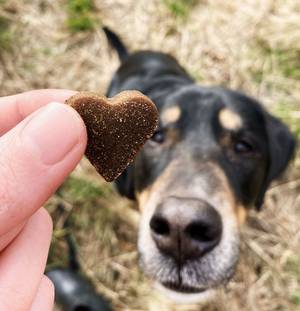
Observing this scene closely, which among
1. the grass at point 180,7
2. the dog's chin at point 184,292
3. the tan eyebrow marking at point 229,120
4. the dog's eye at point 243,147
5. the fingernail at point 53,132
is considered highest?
the fingernail at point 53,132

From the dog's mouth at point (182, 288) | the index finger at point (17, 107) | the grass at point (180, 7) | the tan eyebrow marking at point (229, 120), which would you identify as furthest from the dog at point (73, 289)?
the grass at point (180, 7)

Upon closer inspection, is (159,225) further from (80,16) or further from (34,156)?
(80,16)

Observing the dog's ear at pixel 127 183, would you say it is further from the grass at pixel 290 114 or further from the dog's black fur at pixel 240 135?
the grass at pixel 290 114

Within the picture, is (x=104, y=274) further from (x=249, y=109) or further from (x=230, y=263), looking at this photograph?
(x=249, y=109)

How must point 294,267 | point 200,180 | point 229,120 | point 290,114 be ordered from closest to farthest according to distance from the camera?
point 200,180, point 229,120, point 294,267, point 290,114

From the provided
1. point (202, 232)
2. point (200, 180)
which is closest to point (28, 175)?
point (202, 232)

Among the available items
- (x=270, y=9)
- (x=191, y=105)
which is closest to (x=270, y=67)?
(x=270, y=9)
